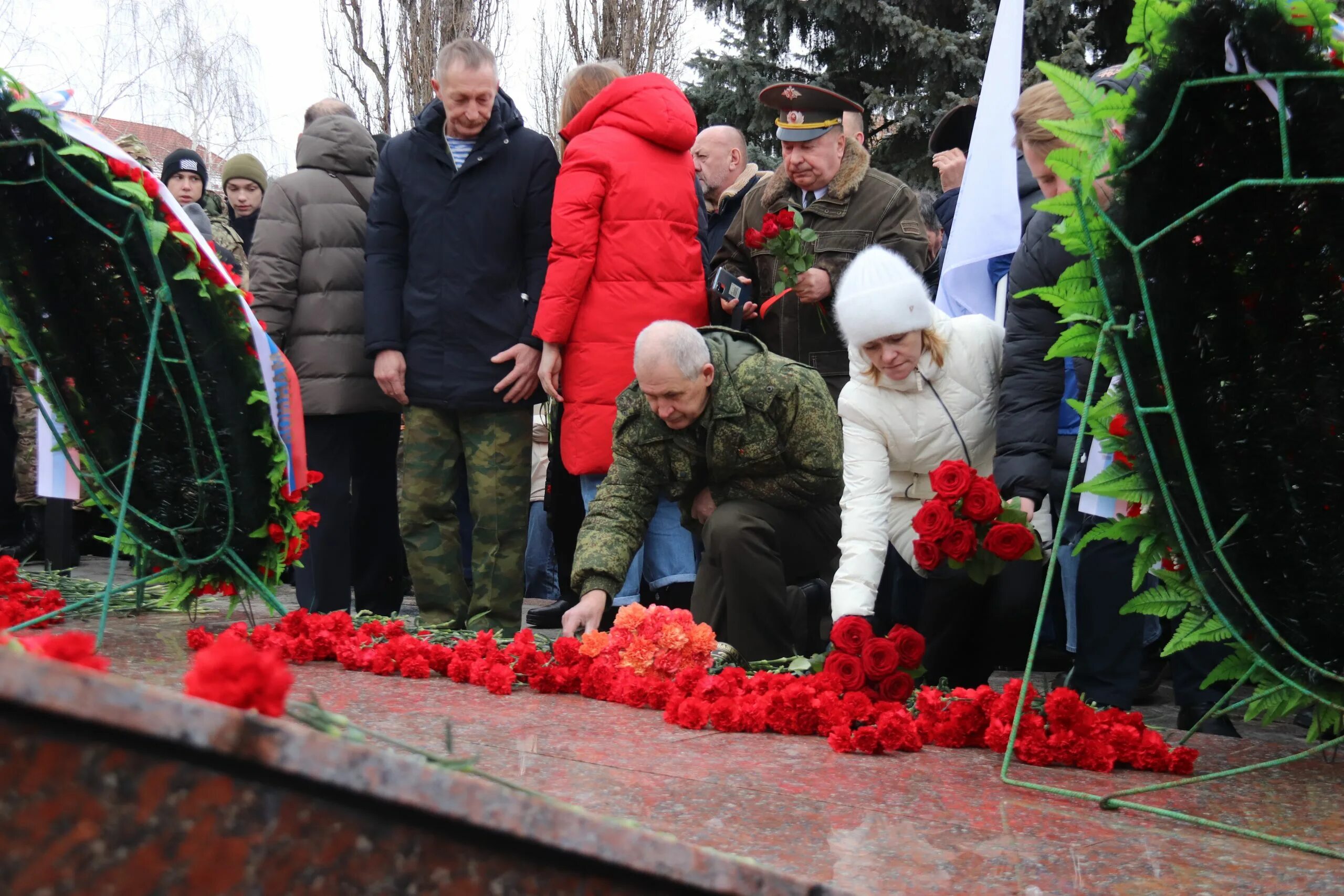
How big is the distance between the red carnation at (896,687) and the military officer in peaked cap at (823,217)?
83.5 inches

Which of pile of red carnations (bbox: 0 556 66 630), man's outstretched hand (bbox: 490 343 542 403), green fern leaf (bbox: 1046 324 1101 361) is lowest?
pile of red carnations (bbox: 0 556 66 630)

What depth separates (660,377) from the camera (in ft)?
15.3

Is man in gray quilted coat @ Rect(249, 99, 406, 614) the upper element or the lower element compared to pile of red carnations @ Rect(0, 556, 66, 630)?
upper

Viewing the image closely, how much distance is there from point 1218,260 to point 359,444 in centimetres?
399

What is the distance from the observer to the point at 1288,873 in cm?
250

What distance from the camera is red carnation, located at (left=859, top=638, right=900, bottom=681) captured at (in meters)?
3.71

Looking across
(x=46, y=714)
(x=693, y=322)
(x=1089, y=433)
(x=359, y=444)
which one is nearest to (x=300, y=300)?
(x=359, y=444)

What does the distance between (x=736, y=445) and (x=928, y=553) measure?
1254mm

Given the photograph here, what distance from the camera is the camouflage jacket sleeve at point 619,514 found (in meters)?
4.54

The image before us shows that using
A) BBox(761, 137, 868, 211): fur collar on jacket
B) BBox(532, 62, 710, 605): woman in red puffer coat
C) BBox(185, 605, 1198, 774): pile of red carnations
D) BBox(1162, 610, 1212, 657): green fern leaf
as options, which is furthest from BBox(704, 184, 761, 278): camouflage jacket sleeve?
BBox(1162, 610, 1212, 657): green fern leaf

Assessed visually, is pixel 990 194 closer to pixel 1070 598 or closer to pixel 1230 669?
pixel 1070 598

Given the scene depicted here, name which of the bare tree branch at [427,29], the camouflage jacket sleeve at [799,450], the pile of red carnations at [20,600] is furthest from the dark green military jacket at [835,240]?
the bare tree branch at [427,29]

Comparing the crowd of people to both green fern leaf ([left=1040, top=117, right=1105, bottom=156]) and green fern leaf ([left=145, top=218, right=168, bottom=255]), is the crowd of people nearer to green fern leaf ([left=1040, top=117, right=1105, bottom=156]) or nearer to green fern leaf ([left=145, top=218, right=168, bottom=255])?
green fern leaf ([left=1040, top=117, right=1105, bottom=156])

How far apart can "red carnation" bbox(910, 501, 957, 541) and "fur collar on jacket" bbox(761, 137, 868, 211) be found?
2241 millimetres
